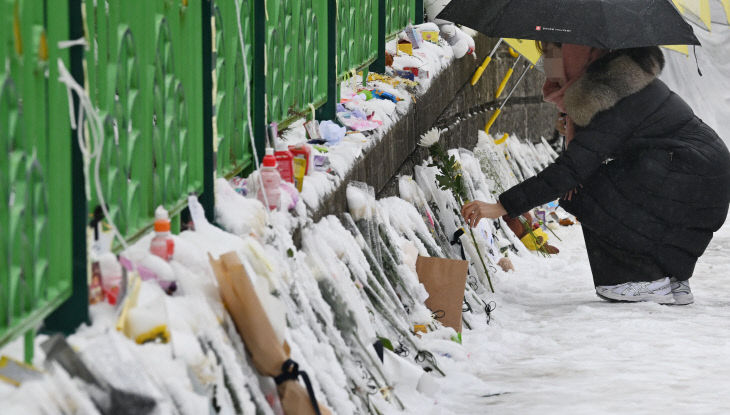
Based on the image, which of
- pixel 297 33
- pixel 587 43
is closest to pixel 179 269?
pixel 297 33

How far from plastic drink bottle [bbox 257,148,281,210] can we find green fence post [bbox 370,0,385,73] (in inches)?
161

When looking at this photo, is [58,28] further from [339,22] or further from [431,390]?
[339,22]

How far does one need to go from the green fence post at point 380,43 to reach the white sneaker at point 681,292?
2.70m

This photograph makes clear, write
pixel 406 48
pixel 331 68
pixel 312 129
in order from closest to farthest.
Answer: pixel 312 129, pixel 331 68, pixel 406 48

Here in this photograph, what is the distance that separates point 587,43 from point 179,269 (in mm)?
3592

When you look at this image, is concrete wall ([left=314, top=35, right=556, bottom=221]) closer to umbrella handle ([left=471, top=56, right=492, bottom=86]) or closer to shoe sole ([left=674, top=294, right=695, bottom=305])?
umbrella handle ([left=471, top=56, right=492, bottom=86])

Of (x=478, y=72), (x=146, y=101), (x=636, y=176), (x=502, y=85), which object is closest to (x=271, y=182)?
(x=146, y=101)

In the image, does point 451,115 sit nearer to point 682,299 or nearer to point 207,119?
point 682,299

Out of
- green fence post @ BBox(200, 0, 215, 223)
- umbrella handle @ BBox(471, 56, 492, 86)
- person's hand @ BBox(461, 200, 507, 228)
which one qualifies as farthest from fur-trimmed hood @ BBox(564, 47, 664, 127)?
umbrella handle @ BBox(471, 56, 492, 86)

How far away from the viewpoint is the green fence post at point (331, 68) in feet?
21.9

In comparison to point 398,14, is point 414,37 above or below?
below

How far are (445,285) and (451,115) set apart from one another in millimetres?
3544

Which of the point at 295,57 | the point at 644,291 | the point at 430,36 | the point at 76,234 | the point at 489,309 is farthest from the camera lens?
the point at 430,36

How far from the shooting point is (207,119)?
14.3 feet
